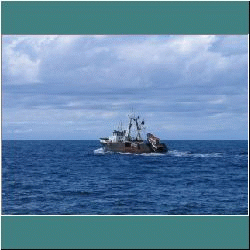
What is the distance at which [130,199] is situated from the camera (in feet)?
70.6

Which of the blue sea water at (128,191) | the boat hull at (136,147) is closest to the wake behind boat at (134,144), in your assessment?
the boat hull at (136,147)

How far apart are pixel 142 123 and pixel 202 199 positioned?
26552 mm

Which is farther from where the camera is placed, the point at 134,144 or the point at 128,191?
the point at 134,144

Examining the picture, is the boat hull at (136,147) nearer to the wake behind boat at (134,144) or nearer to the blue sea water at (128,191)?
the wake behind boat at (134,144)

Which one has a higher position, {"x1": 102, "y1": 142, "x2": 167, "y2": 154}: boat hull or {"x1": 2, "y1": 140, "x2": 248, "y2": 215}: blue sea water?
{"x1": 102, "y1": 142, "x2": 167, "y2": 154}: boat hull

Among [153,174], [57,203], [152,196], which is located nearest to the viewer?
[57,203]

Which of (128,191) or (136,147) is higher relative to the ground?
(136,147)

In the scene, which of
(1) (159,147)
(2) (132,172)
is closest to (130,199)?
(2) (132,172)

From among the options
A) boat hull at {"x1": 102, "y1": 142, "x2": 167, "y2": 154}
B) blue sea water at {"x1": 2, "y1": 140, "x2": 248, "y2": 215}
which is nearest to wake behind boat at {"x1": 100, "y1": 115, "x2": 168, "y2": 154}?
boat hull at {"x1": 102, "y1": 142, "x2": 167, "y2": 154}

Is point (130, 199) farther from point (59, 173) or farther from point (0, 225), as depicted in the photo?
point (59, 173)

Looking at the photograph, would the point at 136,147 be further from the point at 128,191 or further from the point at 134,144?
the point at 128,191

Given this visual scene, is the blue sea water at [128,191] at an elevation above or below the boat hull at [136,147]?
below

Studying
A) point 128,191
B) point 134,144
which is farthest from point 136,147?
point 128,191

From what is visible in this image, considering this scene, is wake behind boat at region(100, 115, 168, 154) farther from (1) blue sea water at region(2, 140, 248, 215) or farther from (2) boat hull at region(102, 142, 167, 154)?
(1) blue sea water at region(2, 140, 248, 215)
